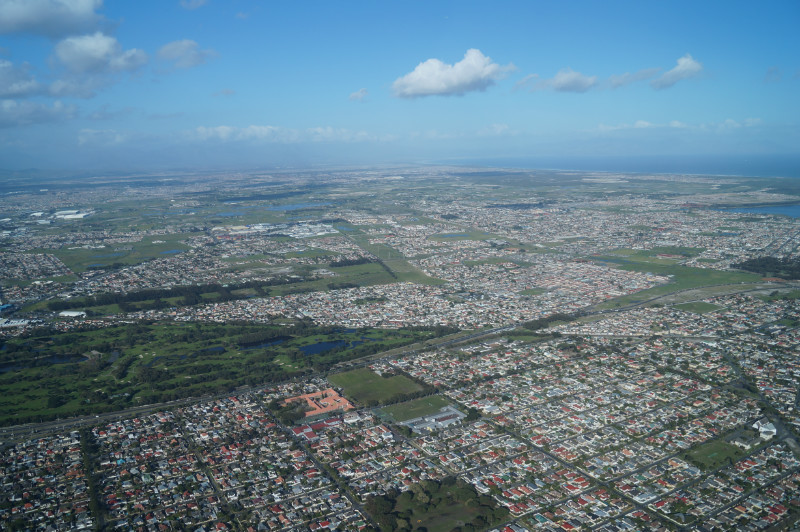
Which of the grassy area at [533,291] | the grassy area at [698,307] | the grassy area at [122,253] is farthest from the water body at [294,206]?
the grassy area at [698,307]

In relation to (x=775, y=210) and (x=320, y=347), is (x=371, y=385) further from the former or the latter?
(x=775, y=210)

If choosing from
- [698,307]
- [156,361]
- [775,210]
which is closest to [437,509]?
[156,361]

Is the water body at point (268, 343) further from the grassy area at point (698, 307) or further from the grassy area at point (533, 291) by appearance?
the grassy area at point (698, 307)

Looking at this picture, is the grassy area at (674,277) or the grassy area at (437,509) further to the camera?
the grassy area at (674,277)

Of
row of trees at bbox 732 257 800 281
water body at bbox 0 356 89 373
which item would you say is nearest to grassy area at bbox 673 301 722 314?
row of trees at bbox 732 257 800 281

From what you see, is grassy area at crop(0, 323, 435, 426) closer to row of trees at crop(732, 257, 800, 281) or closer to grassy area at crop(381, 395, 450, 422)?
grassy area at crop(381, 395, 450, 422)

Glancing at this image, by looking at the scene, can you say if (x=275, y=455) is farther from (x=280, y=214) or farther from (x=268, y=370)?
(x=280, y=214)
